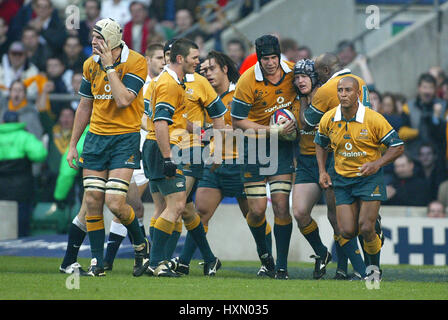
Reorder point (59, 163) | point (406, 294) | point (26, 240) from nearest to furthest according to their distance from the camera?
1. point (406, 294)
2. point (26, 240)
3. point (59, 163)

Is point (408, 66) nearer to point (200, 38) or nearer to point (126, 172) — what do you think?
point (200, 38)

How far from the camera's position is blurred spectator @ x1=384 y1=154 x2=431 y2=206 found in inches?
566

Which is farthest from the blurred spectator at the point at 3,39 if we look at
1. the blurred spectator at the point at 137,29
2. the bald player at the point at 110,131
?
the bald player at the point at 110,131

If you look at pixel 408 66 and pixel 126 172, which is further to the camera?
pixel 408 66

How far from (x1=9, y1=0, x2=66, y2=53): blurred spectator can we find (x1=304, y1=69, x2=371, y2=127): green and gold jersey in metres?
7.96

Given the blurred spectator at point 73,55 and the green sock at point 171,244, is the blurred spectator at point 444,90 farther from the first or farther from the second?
the green sock at point 171,244

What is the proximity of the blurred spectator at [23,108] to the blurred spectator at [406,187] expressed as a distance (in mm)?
5487

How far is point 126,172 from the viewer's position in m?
9.36

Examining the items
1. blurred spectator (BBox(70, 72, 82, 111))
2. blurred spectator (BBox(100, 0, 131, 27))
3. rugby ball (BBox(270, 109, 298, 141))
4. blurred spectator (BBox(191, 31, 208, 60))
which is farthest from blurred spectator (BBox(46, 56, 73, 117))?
rugby ball (BBox(270, 109, 298, 141))

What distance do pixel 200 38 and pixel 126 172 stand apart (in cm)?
833

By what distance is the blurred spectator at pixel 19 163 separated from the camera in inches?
575

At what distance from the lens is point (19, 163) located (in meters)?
14.6

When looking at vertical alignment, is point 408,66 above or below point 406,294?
above

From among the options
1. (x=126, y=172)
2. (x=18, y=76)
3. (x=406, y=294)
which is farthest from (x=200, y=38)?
(x=406, y=294)
